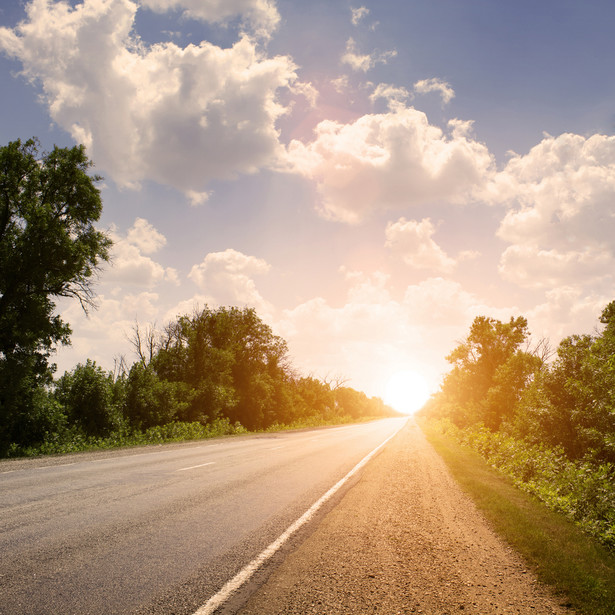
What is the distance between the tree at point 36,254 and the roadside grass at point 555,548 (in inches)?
718

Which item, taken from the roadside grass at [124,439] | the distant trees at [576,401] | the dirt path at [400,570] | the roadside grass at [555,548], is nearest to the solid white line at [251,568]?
the dirt path at [400,570]

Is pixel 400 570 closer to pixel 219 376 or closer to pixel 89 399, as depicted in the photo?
pixel 89 399

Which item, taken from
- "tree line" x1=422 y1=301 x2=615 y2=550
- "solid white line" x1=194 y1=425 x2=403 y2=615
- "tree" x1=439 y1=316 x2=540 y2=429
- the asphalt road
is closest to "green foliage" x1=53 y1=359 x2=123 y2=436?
the asphalt road

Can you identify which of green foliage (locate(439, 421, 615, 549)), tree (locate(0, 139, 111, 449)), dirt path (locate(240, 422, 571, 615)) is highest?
tree (locate(0, 139, 111, 449))

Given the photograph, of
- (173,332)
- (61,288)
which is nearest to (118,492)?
(61,288)

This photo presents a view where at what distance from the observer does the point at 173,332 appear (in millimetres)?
42688

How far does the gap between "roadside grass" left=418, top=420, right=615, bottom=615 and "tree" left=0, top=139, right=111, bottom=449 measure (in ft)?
59.8

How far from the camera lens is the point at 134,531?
5.18 m

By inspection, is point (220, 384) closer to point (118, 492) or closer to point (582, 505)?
point (118, 492)

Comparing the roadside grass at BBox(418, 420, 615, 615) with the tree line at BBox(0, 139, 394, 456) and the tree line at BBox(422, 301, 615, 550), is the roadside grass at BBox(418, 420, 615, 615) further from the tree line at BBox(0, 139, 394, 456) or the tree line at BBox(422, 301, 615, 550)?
the tree line at BBox(0, 139, 394, 456)

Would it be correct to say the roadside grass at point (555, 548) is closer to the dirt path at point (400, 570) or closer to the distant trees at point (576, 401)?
the dirt path at point (400, 570)

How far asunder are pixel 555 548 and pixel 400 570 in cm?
263

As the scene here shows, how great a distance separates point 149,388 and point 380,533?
23.3m

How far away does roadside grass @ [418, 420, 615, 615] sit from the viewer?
4.05m
